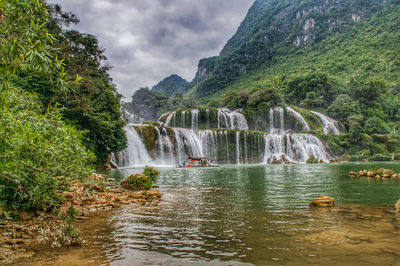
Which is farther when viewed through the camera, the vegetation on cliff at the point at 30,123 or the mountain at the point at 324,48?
the mountain at the point at 324,48

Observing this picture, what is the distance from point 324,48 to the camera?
102 meters

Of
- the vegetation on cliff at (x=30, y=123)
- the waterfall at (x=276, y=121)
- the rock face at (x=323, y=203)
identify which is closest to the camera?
the vegetation on cliff at (x=30, y=123)

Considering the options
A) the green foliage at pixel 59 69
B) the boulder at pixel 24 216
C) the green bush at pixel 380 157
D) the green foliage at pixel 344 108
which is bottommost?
the green bush at pixel 380 157

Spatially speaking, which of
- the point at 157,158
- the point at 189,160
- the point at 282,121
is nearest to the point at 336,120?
the point at 282,121

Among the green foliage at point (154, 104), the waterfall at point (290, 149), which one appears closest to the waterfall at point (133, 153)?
the waterfall at point (290, 149)

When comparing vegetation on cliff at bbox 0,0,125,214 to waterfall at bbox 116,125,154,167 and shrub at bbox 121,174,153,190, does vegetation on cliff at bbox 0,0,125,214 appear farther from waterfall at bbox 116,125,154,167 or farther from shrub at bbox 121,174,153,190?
waterfall at bbox 116,125,154,167

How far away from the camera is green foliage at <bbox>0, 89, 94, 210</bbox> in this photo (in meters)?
3.24

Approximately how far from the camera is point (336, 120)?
56.6 metres

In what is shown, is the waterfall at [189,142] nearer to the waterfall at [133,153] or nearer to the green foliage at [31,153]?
the waterfall at [133,153]

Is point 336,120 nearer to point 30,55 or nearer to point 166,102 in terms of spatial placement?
point 166,102

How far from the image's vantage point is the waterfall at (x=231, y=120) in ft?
155

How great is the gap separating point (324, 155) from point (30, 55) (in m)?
44.3

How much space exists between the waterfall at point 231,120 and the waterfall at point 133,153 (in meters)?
19.6

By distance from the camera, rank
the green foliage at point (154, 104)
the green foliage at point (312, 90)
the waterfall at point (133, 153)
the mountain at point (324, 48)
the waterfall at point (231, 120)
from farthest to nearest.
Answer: the green foliage at point (154, 104) < the mountain at point (324, 48) < the green foliage at point (312, 90) < the waterfall at point (231, 120) < the waterfall at point (133, 153)
